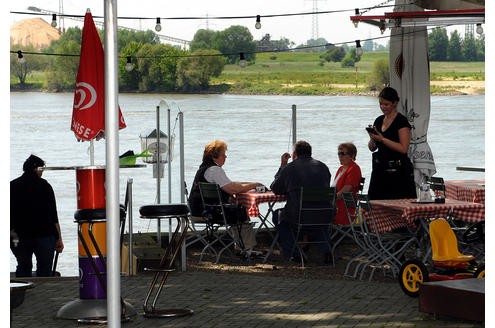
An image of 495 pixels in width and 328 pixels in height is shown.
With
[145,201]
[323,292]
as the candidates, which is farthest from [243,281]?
[145,201]

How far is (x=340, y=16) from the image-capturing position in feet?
186

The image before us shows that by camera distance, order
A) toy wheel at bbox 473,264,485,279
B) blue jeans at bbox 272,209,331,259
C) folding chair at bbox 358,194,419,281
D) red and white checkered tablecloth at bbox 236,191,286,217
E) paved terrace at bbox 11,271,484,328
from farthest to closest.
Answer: red and white checkered tablecloth at bbox 236,191,286,217, blue jeans at bbox 272,209,331,259, folding chair at bbox 358,194,419,281, toy wheel at bbox 473,264,485,279, paved terrace at bbox 11,271,484,328

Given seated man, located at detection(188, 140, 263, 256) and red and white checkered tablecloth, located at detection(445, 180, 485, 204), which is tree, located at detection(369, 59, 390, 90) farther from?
seated man, located at detection(188, 140, 263, 256)

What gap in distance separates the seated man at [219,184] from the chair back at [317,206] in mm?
646

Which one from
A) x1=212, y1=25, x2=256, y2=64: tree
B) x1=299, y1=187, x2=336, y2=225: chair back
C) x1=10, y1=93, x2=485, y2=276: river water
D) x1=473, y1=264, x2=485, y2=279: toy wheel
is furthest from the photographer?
x1=212, y1=25, x2=256, y2=64: tree

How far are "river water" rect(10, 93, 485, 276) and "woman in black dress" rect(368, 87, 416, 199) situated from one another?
23.3m

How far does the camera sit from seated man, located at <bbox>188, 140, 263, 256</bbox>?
10539mm

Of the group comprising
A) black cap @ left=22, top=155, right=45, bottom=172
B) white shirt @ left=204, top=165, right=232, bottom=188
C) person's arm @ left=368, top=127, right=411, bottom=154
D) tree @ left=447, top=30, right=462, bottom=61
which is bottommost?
white shirt @ left=204, top=165, right=232, bottom=188

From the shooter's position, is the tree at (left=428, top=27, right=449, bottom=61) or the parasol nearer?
the parasol

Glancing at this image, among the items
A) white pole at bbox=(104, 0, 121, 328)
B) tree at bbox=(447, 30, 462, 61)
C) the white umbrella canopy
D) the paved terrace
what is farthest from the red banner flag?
tree at bbox=(447, 30, 462, 61)

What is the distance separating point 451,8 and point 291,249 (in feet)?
8.25

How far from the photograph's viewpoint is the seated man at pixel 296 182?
10.2 metres

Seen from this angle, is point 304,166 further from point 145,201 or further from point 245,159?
point 245,159

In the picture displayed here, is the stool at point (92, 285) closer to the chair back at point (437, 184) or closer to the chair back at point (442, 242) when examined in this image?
the chair back at point (442, 242)
